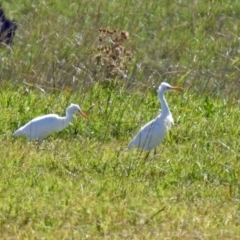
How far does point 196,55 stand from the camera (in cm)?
1315

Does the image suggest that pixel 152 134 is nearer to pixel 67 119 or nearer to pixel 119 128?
pixel 119 128

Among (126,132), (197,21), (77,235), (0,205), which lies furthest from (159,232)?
(197,21)

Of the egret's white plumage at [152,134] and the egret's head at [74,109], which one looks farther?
the egret's head at [74,109]

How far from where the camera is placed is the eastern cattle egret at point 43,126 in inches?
331

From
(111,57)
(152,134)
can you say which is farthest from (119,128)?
(111,57)

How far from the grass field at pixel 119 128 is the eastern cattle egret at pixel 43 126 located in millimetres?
107

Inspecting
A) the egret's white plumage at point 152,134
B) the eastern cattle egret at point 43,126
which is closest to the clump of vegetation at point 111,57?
the eastern cattle egret at point 43,126

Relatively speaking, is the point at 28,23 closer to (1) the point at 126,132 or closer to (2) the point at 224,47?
(2) the point at 224,47

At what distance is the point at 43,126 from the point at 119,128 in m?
0.79

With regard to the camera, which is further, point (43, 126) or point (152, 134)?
point (43, 126)

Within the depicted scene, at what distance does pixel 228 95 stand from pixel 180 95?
1.82 feet

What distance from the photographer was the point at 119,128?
29.1ft

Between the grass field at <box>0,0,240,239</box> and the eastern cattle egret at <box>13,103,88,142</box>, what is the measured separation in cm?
11

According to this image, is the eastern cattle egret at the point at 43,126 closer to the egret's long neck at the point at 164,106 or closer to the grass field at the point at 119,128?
the grass field at the point at 119,128
